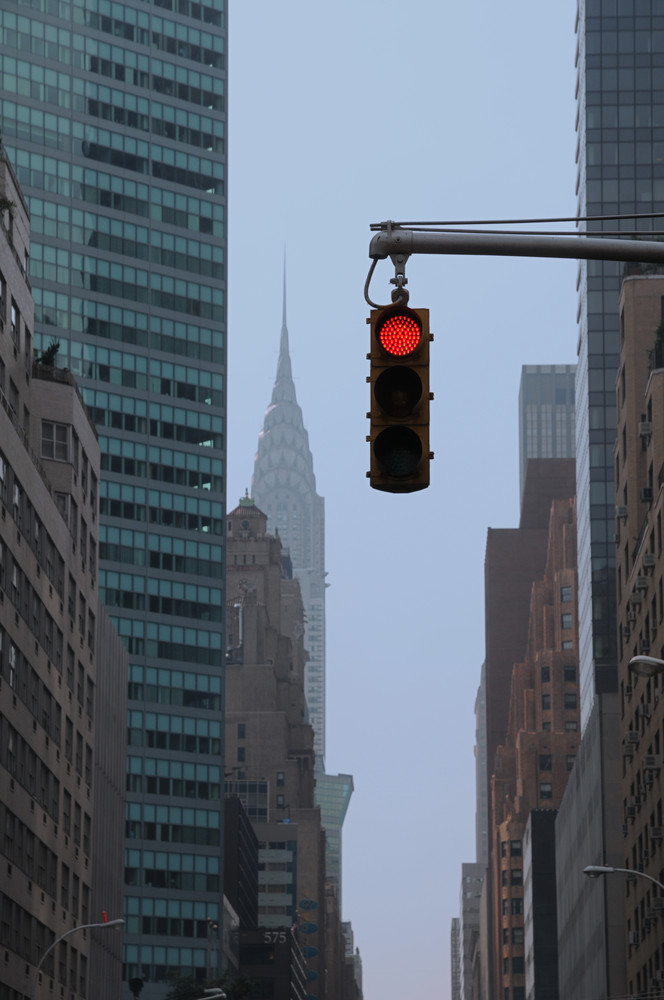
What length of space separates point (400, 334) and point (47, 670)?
Result: 65.2 meters

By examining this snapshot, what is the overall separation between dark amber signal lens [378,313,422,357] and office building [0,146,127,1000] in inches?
2089

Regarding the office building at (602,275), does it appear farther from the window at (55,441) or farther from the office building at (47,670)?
the window at (55,441)

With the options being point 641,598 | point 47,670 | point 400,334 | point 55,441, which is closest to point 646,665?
point 400,334

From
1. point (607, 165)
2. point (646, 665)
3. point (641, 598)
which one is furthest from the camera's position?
point (607, 165)

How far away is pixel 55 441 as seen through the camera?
8575cm

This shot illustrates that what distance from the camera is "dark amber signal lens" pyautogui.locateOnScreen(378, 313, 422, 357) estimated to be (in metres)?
13.6

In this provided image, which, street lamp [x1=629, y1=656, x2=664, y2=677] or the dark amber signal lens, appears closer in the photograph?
the dark amber signal lens

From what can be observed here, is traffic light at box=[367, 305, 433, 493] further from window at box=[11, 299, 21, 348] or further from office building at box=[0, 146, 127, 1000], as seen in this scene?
window at box=[11, 299, 21, 348]

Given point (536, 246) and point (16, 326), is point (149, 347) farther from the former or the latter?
point (536, 246)

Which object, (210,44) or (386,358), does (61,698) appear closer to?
(386,358)

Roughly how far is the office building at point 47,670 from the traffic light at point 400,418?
5322 centimetres

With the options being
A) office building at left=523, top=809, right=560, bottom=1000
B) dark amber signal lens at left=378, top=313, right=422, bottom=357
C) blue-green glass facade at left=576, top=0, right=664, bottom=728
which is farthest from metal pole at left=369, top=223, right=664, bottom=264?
office building at left=523, top=809, right=560, bottom=1000

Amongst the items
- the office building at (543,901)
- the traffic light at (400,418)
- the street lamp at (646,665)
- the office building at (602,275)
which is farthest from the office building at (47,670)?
the office building at (543,901)

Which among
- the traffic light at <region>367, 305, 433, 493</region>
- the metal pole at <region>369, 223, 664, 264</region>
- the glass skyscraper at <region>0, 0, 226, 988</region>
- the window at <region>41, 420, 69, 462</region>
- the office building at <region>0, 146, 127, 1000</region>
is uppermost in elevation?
the glass skyscraper at <region>0, 0, 226, 988</region>
